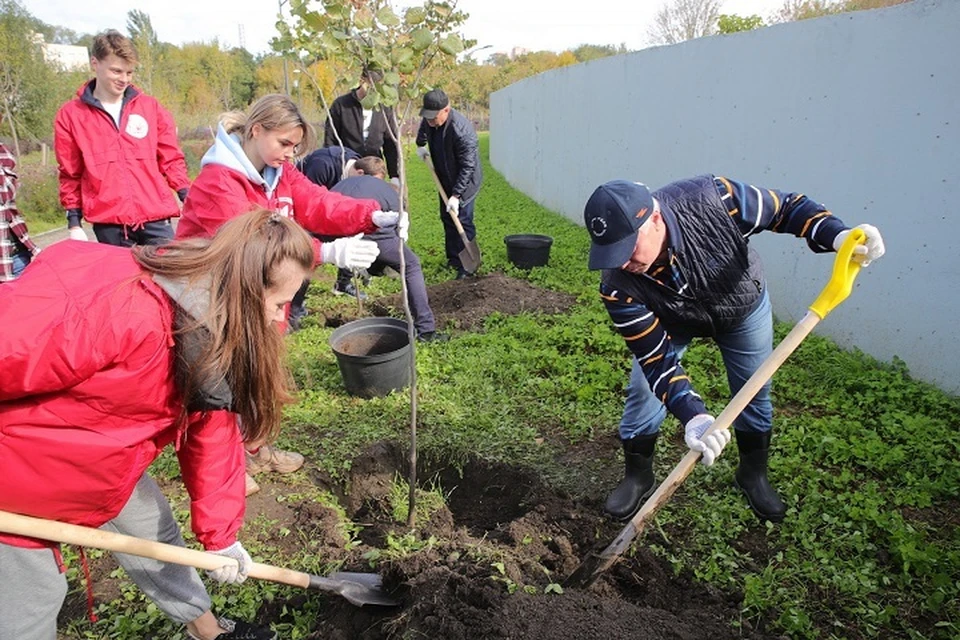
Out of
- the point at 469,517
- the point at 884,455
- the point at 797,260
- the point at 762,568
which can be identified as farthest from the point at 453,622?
the point at 797,260

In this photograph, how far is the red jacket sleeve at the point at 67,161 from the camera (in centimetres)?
370

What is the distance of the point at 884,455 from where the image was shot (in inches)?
122

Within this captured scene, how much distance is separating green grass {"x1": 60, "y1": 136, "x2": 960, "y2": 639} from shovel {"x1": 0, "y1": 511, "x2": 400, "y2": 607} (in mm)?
242

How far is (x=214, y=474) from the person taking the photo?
1.86 m

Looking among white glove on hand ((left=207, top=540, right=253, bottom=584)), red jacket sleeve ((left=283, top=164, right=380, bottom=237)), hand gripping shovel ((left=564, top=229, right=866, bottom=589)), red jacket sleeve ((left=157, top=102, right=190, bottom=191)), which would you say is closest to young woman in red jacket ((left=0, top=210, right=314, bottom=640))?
white glove on hand ((left=207, top=540, right=253, bottom=584))

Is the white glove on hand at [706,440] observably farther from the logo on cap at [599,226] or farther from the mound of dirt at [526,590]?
the logo on cap at [599,226]

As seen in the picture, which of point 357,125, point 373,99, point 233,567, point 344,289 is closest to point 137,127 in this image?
point 373,99

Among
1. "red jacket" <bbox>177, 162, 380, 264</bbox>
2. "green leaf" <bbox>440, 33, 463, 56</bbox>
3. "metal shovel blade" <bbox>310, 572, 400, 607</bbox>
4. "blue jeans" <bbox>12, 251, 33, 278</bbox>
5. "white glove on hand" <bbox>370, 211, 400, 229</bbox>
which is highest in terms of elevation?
"green leaf" <bbox>440, 33, 463, 56</bbox>

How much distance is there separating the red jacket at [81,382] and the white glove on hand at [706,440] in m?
1.67

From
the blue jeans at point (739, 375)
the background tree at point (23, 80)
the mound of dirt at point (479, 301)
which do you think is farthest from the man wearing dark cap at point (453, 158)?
the background tree at point (23, 80)

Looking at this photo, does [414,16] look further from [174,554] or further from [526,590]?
[526,590]

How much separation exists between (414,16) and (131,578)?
2.27 meters

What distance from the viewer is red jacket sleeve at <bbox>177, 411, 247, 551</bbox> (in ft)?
5.97

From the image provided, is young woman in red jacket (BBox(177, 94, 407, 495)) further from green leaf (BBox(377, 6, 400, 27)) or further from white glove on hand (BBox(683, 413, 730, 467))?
white glove on hand (BBox(683, 413, 730, 467))
